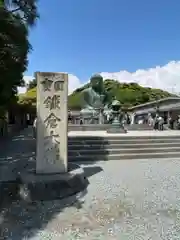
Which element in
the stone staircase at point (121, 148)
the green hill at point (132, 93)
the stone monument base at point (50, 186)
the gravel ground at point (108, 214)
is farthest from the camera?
the green hill at point (132, 93)

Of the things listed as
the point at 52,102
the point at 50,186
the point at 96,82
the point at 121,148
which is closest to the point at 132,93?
the point at 96,82

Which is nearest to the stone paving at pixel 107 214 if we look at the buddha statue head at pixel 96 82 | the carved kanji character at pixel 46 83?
the carved kanji character at pixel 46 83

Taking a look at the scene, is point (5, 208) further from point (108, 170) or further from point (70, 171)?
point (108, 170)

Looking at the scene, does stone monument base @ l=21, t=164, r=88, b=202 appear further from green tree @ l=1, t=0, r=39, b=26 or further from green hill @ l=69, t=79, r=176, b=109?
green hill @ l=69, t=79, r=176, b=109

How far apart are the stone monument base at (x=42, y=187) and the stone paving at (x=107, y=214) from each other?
0.55ft

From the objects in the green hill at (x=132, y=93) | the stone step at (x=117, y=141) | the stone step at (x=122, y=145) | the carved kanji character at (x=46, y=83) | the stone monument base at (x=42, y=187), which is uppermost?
the green hill at (x=132, y=93)

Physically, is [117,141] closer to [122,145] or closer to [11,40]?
[122,145]

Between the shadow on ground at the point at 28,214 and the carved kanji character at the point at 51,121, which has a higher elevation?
the carved kanji character at the point at 51,121

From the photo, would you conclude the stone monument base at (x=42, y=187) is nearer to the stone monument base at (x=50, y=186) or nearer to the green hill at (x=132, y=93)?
the stone monument base at (x=50, y=186)

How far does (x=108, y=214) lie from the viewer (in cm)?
403

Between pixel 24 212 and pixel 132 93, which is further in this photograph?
pixel 132 93

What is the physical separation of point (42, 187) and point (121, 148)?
4.65m

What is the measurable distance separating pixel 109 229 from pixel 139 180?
2506 mm

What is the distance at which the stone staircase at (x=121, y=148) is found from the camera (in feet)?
27.3
